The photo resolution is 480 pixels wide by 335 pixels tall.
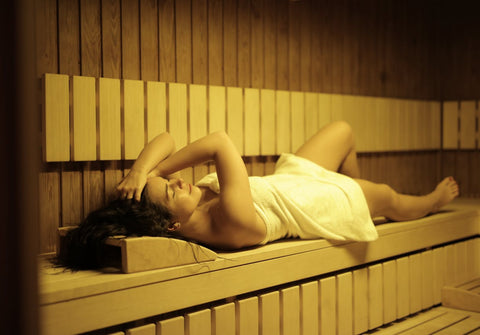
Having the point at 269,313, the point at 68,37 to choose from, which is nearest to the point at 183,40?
the point at 68,37

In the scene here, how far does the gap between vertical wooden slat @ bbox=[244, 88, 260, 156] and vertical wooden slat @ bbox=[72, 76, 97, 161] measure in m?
1.01

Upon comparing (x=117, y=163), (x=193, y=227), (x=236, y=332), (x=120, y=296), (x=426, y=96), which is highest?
(x=426, y=96)

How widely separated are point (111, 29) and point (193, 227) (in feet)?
3.77

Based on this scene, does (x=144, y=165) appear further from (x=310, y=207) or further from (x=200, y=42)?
(x=200, y=42)

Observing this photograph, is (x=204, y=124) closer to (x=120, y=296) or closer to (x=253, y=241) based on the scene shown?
(x=253, y=241)

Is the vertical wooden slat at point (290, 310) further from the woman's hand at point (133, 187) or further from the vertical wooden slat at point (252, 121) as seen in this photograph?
the vertical wooden slat at point (252, 121)

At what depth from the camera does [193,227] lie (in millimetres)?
2350

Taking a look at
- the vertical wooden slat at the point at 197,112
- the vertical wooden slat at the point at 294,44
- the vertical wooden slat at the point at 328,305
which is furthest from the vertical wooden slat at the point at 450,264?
the vertical wooden slat at the point at 197,112

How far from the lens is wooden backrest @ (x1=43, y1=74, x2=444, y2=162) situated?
100 inches

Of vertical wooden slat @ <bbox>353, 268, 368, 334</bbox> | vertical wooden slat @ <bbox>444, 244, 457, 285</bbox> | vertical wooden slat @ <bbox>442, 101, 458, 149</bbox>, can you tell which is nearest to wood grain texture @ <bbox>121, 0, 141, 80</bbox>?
vertical wooden slat @ <bbox>353, 268, 368, 334</bbox>

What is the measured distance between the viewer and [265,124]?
3.42 metres

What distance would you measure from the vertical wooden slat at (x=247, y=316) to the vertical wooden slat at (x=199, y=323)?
0.15 m

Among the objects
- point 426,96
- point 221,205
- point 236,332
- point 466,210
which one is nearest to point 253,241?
point 221,205

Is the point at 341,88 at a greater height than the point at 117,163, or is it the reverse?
the point at 341,88
